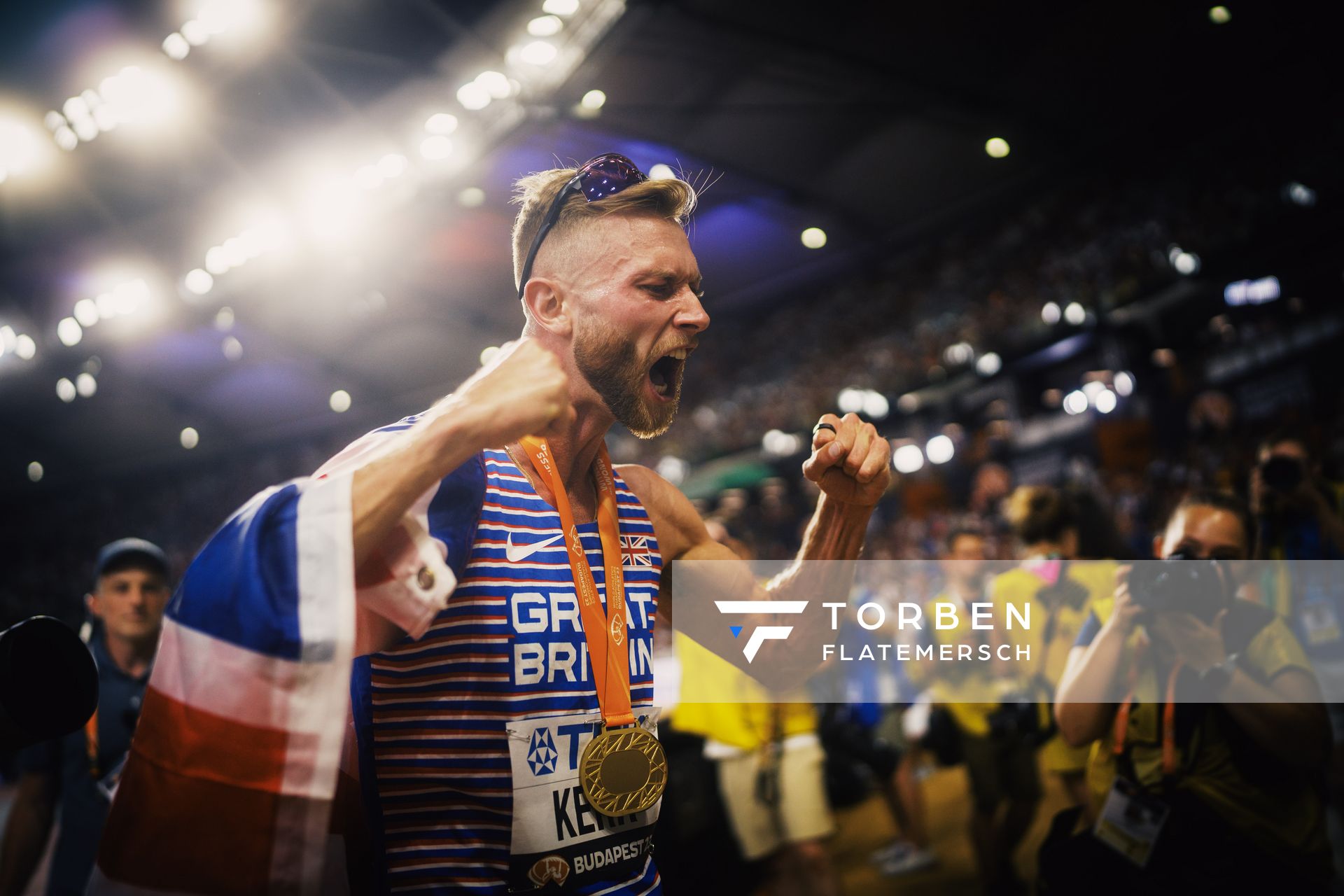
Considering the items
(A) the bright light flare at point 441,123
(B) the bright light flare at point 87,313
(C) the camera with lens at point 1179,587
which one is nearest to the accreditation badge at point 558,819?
(C) the camera with lens at point 1179,587

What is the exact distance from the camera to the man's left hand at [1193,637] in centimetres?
210

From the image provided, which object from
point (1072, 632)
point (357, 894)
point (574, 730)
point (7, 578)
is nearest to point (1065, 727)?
point (1072, 632)

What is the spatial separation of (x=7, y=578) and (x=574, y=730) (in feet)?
68.1

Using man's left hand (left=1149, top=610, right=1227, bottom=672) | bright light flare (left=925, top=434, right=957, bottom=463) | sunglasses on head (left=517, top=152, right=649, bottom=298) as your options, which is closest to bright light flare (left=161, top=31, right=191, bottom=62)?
sunglasses on head (left=517, top=152, right=649, bottom=298)

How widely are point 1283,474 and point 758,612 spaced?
239cm

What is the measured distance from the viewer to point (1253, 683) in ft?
6.76

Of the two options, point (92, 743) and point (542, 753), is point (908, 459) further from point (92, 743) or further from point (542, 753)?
point (542, 753)

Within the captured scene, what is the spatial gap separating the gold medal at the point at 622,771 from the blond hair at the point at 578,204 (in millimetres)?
844

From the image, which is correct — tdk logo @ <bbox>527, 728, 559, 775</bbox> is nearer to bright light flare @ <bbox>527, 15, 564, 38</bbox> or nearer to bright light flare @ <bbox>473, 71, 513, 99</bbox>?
bright light flare @ <bbox>527, 15, 564, 38</bbox>

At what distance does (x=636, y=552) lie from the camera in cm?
140

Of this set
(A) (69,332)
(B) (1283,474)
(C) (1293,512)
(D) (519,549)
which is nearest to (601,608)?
(D) (519,549)

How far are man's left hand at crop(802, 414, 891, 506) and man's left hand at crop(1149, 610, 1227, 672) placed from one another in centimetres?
127

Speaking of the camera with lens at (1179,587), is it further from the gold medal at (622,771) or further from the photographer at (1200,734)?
the gold medal at (622,771)

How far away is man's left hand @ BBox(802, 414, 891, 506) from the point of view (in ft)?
4.38
